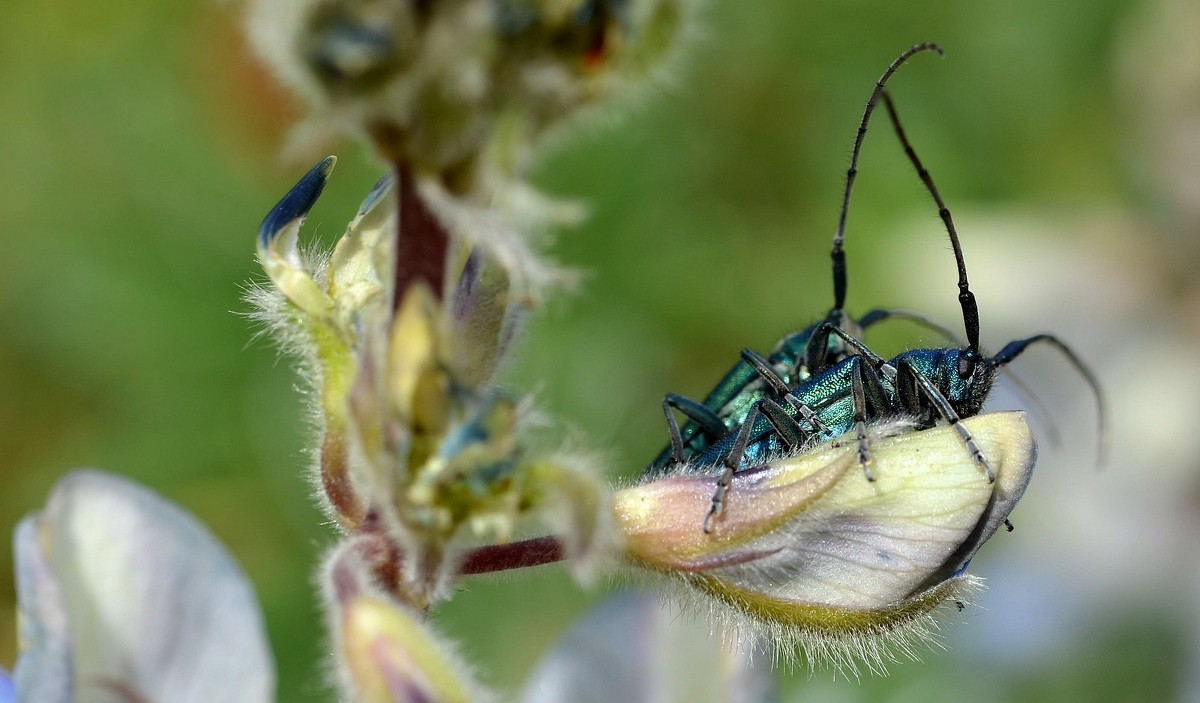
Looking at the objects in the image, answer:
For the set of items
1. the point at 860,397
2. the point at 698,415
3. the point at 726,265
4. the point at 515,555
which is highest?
the point at 726,265

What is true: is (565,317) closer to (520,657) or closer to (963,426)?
(520,657)

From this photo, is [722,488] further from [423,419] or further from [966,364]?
[966,364]

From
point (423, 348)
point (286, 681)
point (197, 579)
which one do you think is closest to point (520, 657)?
point (286, 681)

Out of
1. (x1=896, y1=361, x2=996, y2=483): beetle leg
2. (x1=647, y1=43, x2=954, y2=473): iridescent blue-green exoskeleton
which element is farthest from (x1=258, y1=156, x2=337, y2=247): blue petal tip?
(x1=896, y1=361, x2=996, y2=483): beetle leg

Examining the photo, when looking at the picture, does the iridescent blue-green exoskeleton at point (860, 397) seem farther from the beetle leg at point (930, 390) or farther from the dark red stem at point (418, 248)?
the dark red stem at point (418, 248)

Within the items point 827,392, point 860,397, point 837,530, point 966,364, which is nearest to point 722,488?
point 837,530

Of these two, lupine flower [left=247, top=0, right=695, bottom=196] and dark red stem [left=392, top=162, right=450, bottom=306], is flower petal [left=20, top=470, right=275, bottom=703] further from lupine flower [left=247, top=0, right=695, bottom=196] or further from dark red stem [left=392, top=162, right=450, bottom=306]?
lupine flower [left=247, top=0, right=695, bottom=196]
